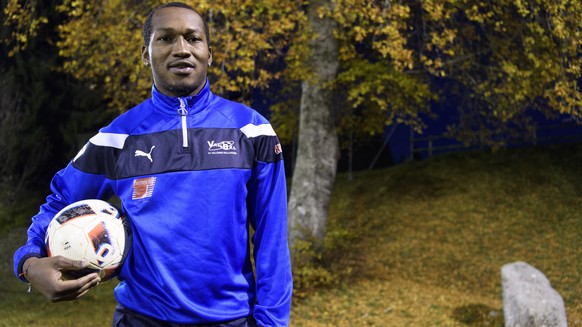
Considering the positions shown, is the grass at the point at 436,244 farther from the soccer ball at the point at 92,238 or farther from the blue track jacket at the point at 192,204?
the soccer ball at the point at 92,238

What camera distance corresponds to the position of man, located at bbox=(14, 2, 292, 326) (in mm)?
3010

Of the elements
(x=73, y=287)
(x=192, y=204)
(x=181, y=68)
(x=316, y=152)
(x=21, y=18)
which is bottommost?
(x=316, y=152)

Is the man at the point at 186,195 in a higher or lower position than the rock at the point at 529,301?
higher

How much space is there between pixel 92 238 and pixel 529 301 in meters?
8.43

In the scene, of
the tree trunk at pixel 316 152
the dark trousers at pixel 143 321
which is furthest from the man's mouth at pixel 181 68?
the tree trunk at pixel 316 152

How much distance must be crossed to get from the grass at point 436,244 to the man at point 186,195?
886 cm

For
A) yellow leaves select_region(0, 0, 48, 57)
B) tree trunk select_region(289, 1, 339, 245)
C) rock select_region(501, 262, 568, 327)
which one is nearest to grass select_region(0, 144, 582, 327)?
tree trunk select_region(289, 1, 339, 245)

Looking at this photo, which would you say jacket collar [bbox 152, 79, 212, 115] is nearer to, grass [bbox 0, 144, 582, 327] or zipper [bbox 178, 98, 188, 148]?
zipper [bbox 178, 98, 188, 148]

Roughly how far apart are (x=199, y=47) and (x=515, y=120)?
16.1m

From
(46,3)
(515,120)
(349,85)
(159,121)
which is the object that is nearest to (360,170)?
(515,120)

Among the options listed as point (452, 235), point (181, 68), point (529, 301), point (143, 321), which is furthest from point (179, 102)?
point (452, 235)

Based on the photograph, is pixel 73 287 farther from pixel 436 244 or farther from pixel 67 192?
pixel 436 244

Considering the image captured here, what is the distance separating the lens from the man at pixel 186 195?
9.87 ft

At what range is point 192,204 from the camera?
3.01 m
